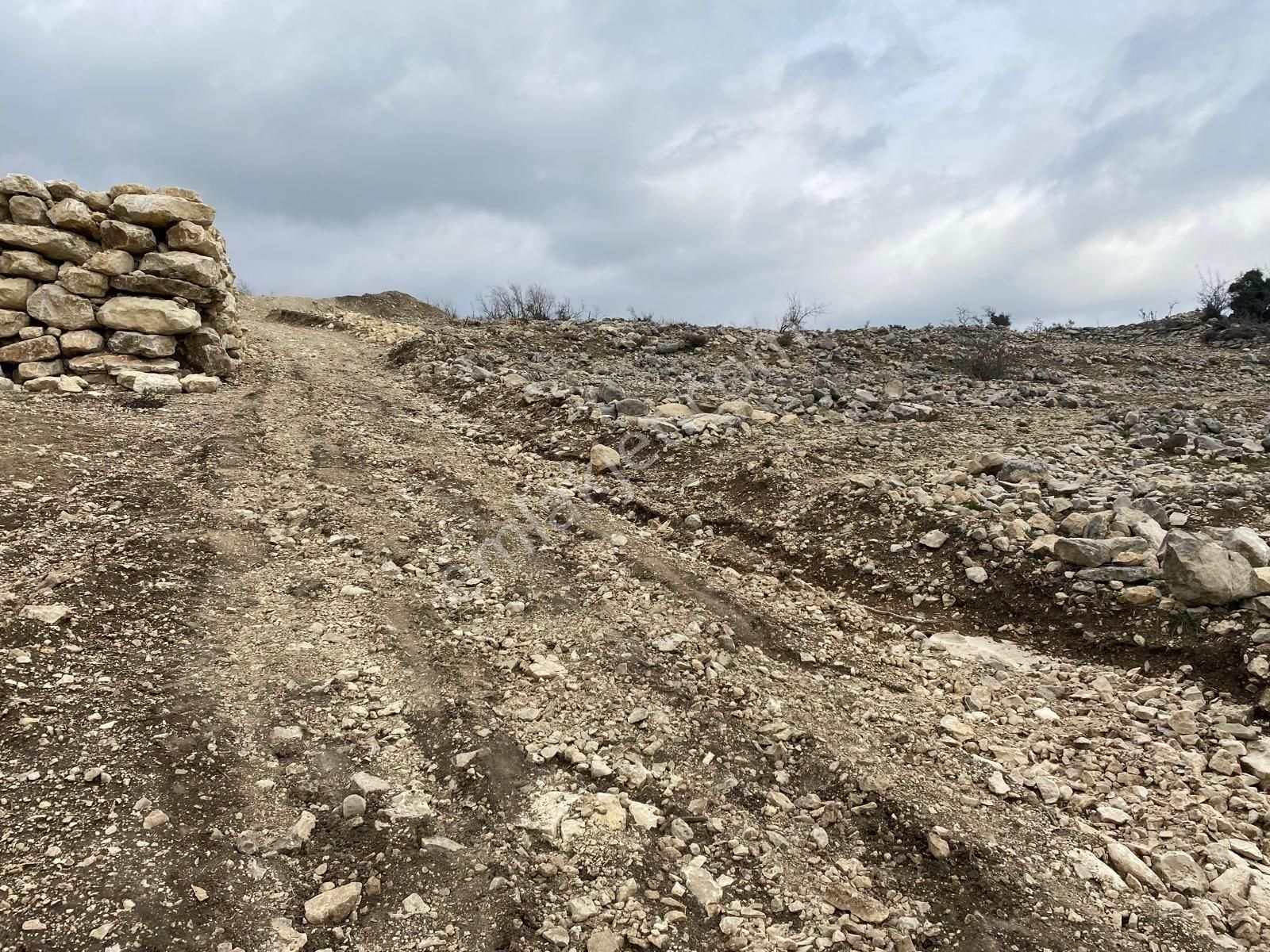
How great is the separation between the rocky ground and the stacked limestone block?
1941 mm

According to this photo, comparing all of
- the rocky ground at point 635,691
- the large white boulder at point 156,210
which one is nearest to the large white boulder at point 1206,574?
the rocky ground at point 635,691

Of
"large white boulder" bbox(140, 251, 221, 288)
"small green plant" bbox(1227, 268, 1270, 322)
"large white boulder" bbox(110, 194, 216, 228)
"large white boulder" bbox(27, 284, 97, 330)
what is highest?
"small green plant" bbox(1227, 268, 1270, 322)

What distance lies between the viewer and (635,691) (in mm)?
4035

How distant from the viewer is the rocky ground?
8.91 feet

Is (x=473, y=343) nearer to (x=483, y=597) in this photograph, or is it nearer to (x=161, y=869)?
(x=483, y=597)

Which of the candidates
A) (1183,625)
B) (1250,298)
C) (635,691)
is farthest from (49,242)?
(1250,298)

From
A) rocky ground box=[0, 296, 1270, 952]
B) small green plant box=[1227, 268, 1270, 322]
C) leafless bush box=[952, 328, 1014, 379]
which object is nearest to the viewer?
rocky ground box=[0, 296, 1270, 952]

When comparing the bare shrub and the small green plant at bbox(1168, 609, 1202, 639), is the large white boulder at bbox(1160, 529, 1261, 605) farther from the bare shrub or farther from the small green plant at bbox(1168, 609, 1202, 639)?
the bare shrub

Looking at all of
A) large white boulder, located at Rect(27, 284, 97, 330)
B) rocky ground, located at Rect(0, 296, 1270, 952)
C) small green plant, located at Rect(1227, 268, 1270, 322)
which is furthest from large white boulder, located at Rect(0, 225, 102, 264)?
small green plant, located at Rect(1227, 268, 1270, 322)

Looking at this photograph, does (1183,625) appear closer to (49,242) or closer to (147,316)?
(147,316)

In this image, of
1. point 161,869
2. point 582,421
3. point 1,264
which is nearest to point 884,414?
point 582,421

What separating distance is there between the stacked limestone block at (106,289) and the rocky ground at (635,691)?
1941mm

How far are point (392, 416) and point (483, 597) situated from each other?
5.37 m

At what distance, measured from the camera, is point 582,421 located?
8969mm
